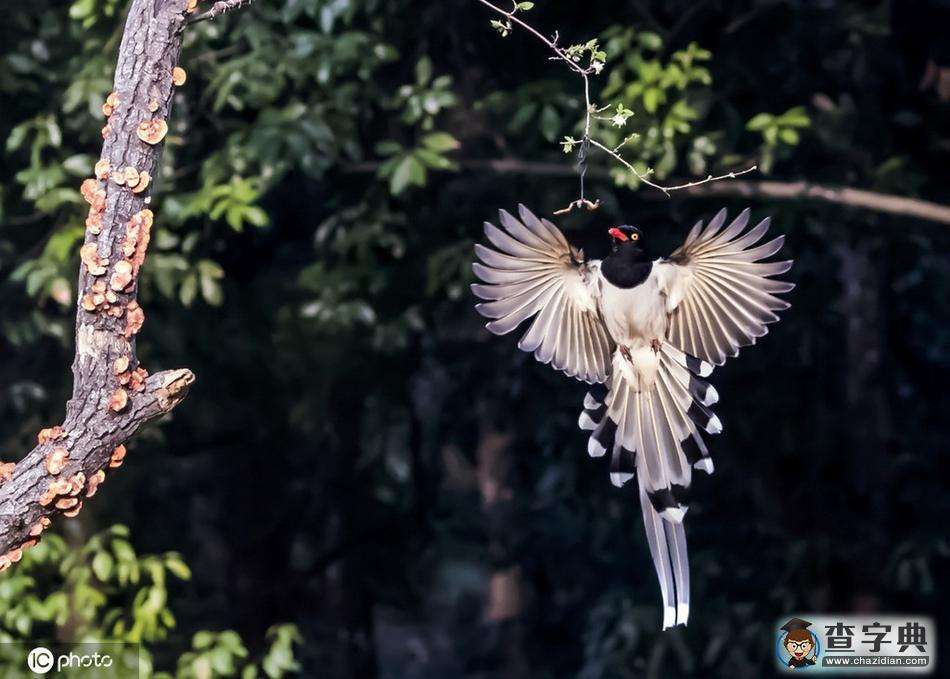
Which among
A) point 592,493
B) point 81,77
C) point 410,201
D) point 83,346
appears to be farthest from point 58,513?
point 592,493

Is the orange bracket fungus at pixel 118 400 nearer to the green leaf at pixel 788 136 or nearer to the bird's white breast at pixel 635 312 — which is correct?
the bird's white breast at pixel 635 312

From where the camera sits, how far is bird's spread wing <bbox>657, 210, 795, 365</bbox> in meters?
2.60

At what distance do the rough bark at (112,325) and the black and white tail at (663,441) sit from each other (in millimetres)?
885

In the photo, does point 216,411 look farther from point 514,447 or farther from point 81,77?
point 81,77

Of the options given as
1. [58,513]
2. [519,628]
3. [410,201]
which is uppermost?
[410,201]

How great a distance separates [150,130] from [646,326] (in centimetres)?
105

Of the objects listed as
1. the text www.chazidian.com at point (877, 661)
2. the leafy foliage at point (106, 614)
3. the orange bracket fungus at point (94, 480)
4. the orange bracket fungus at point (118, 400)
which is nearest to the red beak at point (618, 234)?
the orange bracket fungus at point (118, 400)

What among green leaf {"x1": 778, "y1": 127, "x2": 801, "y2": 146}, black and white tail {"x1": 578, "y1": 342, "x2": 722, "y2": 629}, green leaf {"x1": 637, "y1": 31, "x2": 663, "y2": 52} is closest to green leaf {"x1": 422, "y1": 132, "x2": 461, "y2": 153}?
green leaf {"x1": 637, "y1": 31, "x2": 663, "y2": 52}

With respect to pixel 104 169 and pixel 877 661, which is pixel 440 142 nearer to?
pixel 104 169

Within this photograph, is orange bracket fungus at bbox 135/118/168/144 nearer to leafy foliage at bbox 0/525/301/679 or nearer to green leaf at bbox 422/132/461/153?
green leaf at bbox 422/132/461/153

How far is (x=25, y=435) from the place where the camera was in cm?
570

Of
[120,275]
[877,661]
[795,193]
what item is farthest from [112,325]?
[877,661]

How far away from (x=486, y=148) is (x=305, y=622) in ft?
8.45

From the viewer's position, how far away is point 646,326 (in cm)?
264
